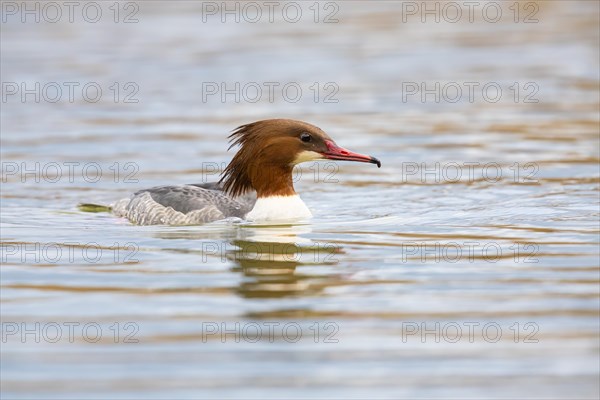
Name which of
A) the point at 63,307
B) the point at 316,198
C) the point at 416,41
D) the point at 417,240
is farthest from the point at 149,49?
the point at 63,307

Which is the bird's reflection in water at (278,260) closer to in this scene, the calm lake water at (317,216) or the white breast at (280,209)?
the calm lake water at (317,216)

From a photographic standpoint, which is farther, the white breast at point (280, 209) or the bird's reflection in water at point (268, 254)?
the white breast at point (280, 209)

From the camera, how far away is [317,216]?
13000 mm

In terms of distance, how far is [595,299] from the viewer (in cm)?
889

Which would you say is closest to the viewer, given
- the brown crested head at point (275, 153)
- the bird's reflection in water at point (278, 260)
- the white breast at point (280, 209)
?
the bird's reflection in water at point (278, 260)

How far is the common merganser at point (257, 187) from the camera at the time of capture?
1241 cm

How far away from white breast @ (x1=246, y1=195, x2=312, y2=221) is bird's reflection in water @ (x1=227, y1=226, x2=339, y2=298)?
25cm

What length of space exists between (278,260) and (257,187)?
2.19 meters

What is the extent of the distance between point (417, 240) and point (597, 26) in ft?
49.0

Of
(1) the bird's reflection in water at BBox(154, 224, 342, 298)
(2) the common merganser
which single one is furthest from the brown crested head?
(1) the bird's reflection in water at BBox(154, 224, 342, 298)

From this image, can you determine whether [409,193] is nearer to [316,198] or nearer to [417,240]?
[316,198]

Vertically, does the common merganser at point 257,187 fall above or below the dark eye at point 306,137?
below

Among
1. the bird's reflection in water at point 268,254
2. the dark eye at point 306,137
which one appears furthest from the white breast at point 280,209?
the dark eye at point 306,137

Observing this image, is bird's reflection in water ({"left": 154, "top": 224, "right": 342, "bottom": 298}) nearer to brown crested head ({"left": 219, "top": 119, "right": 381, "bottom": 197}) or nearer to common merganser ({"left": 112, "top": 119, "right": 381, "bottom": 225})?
common merganser ({"left": 112, "top": 119, "right": 381, "bottom": 225})
